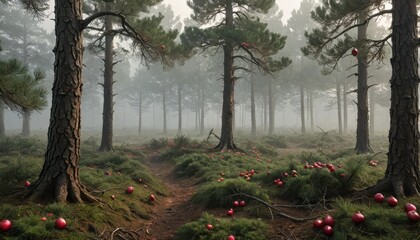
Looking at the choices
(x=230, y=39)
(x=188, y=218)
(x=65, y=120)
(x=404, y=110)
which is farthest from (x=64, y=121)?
(x=230, y=39)

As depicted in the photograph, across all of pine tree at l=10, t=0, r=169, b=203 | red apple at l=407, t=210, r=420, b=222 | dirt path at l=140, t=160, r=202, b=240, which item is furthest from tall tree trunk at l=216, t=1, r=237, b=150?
red apple at l=407, t=210, r=420, b=222

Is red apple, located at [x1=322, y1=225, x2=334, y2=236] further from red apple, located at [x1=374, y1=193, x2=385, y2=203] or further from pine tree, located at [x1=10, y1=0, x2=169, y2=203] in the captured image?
pine tree, located at [x1=10, y1=0, x2=169, y2=203]

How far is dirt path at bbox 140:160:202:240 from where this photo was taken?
5.09 metres

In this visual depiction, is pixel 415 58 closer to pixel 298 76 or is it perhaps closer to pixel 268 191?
pixel 268 191

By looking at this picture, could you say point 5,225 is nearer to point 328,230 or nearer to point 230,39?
point 328,230

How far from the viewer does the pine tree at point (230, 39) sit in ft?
40.1

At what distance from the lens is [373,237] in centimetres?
332

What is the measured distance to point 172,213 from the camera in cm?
623

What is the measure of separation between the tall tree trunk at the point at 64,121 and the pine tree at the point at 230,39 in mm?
8015

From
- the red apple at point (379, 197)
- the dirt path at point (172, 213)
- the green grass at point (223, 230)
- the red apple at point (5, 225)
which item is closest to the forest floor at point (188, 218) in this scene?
the dirt path at point (172, 213)

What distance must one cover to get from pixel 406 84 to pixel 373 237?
301cm

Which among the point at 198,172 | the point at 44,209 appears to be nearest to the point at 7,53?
the point at 198,172

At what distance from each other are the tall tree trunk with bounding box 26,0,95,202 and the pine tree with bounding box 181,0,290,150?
8.01m

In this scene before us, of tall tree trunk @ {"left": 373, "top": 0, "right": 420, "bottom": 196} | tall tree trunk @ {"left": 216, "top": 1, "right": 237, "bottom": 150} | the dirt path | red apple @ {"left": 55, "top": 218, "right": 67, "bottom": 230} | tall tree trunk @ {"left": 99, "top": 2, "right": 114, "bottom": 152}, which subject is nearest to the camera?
red apple @ {"left": 55, "top": 218, "right": 67, "bottom": 230}
